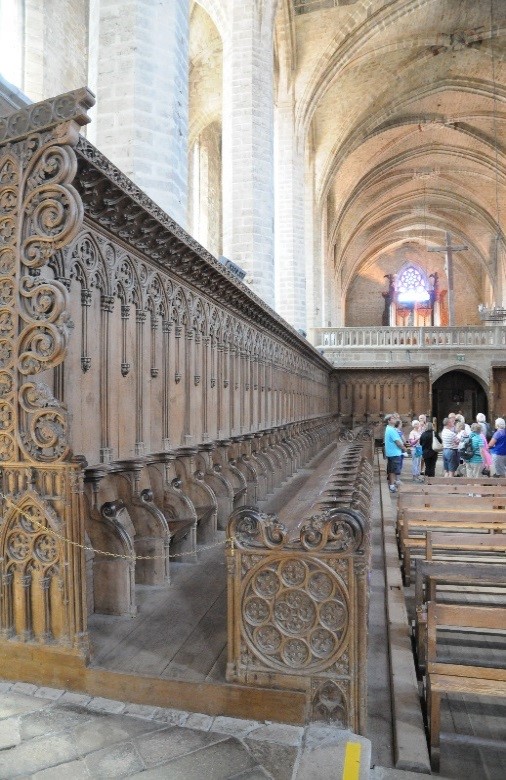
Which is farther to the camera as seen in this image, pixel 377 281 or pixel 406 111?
pixel 377 281

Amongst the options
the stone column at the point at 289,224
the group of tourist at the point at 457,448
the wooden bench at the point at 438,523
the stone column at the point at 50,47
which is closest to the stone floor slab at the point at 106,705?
the wooden bench at the point at 438,523

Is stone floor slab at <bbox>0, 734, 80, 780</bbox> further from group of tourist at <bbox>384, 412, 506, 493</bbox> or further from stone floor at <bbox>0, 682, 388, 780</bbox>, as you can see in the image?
group of tourist at <bbox>384, 412, 506, 493</bbox>

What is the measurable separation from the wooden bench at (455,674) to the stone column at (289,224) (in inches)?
492

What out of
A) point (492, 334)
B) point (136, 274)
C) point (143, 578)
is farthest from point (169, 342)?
point (492, 334)

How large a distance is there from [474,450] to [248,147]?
6.51m

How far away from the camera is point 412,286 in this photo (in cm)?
3909

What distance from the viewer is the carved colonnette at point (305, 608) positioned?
2.11 meters

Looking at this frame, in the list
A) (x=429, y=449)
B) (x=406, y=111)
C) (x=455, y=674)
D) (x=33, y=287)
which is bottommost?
(x=455, y=674)

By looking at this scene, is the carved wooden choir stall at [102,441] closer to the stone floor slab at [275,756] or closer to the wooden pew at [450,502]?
the stone floor slab at [275,756]

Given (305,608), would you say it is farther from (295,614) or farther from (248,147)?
(248,147)

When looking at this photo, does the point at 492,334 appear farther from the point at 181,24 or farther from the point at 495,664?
the point at 495,664

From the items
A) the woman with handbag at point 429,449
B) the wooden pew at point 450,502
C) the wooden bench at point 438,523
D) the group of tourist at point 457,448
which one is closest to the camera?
the wooden bench at point 438,523

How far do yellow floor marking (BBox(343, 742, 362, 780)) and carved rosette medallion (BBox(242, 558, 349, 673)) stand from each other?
269mm

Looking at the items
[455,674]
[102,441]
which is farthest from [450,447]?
[455,674]
